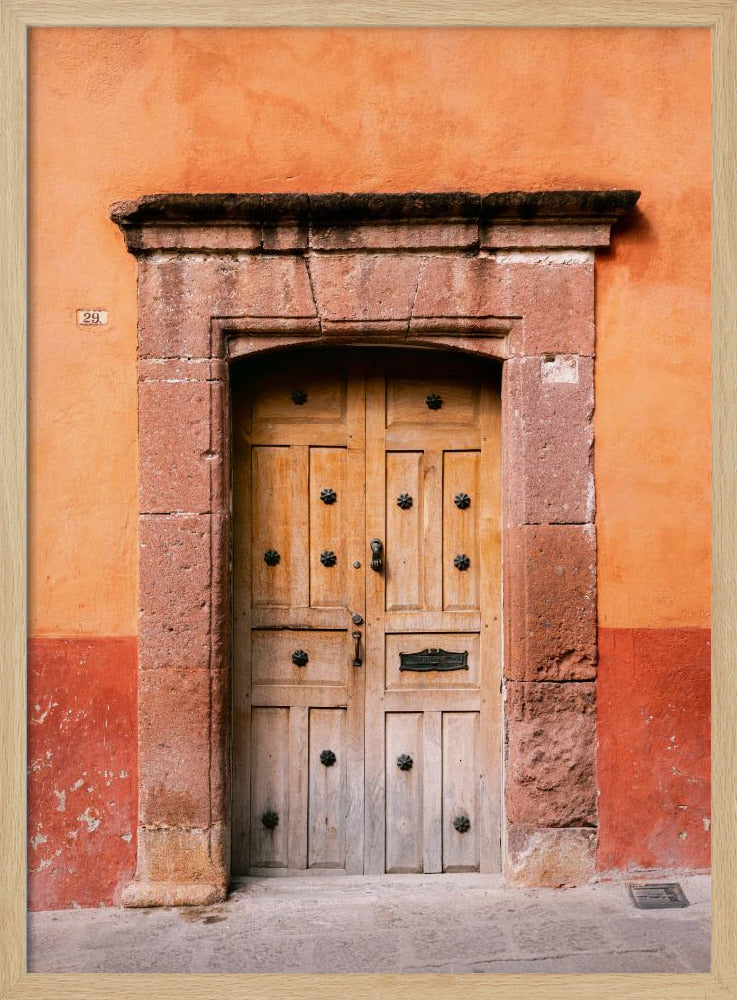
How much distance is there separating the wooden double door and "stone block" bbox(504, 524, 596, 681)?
24cm

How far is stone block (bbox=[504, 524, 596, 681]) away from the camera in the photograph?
131 inches

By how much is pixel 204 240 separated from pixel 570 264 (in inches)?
55.8

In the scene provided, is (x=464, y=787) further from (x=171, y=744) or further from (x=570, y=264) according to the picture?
(x=570, y=264)

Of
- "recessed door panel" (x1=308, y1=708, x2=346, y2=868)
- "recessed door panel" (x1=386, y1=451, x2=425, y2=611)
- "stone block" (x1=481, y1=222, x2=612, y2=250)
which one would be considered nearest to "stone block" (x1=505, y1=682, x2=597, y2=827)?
"recessed door panel" (x1=386, y1=451, x2=425, y2=611)

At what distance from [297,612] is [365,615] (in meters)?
0.28

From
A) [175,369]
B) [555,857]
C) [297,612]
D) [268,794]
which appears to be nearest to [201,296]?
[175,369]

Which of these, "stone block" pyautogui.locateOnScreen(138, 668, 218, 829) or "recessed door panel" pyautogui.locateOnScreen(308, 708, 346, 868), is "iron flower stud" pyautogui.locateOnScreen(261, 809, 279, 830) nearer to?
"recessed door panel" pyautogui.locateOnScreen(308, 708, 346, 868)

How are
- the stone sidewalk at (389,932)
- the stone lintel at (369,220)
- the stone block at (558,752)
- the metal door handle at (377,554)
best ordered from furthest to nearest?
→ 1. the metal door handle at (377,554)
2. the stone block at (558,752)
3. the stone lintel at (369,220)
4. the stone sidewalk at (389,932)

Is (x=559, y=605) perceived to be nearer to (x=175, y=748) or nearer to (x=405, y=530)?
(x=405, y=530)

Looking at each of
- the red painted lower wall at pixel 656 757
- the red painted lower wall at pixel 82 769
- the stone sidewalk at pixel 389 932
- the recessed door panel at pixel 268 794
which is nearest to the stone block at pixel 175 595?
the red painted lower wall at pixel 82 769

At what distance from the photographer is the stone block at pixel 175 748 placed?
329cm

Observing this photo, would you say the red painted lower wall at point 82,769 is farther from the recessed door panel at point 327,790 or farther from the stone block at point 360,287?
the stone block at point 360,287

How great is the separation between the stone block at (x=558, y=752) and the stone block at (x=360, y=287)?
1563mm

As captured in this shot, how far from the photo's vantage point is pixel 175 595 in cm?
329
